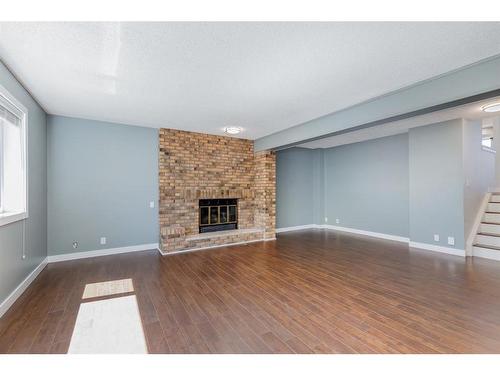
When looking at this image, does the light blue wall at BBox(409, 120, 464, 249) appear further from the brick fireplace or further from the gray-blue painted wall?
the brick fireplace

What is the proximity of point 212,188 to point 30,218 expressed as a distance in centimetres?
323

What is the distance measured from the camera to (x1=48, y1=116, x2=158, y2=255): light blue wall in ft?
13.4

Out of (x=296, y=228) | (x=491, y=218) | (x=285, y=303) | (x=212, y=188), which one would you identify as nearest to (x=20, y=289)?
(x=285, y=303)

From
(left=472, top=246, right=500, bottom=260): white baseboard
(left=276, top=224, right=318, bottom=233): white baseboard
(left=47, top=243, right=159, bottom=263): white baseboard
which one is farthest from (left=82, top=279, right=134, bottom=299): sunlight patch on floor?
(left=472, top=246, right=500, bottom=260): white baseboard

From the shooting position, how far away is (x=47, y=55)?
2223 mm

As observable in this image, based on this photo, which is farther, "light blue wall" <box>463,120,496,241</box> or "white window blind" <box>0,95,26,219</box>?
"light blue wall" <box>463,120,496,241</box>

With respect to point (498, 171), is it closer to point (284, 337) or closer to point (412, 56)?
point (412, 56)

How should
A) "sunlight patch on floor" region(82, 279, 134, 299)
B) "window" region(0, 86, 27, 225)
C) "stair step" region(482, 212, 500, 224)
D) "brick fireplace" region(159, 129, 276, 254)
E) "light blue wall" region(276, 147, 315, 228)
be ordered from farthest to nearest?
"light blue wall" region(276, 147, 315, 228) < "brick fireplace" region(159, 129, 276, 254) < "stair step" region(482, 212, 500, 224) < "sunlight patch on floor" region(82, 279, 134, 299) < "window" region(0, 86, 27, 225)

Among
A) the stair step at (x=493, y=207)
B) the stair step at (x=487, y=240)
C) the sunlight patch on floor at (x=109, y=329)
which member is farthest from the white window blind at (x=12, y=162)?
the stair step at (x=493, y=207)

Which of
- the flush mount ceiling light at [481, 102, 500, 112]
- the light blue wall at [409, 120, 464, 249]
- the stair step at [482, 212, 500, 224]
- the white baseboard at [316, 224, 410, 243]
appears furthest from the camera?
the white baseboard at [316, 224, 410, 243]

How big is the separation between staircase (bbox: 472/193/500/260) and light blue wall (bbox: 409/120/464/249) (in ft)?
1.10

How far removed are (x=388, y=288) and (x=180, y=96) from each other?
377cm
